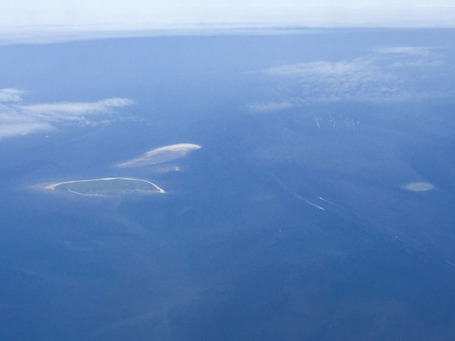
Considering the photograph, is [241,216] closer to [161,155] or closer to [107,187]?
[107,187]

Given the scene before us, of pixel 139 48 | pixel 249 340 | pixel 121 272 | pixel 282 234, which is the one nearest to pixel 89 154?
pixel 121 272

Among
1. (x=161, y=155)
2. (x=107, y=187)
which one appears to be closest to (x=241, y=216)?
(x=107, y=187)

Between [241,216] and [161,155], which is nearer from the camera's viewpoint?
[241,216]

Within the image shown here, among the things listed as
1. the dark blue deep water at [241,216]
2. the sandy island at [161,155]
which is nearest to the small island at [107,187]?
the dark blue deep water at [241,216]

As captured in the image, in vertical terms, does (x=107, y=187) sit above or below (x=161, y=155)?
below

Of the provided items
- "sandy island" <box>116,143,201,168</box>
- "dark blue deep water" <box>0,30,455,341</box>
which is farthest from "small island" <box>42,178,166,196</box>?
"sandy island" <box>116,143,201,168</box>

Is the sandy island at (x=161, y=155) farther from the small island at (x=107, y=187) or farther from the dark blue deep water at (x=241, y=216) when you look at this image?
the small island at (x=107, y=187)

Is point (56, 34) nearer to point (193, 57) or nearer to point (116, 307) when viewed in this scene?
point (193, 57)
